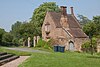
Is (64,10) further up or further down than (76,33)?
further up

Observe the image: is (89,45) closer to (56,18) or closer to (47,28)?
(56,18)

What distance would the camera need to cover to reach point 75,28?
60.3 meters

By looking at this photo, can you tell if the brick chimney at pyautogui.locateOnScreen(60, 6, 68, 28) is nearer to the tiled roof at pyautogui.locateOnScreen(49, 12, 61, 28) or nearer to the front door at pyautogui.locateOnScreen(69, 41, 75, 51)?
the tiled roof at pyautogui.locateOnScreen(49, 12, 61, 28)

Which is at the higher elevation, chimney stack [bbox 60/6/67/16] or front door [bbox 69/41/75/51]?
chimney stack [bbox 60/6/67/16]

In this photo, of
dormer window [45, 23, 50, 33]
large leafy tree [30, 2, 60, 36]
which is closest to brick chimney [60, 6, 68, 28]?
dormer window [45, 23, 50, 33]

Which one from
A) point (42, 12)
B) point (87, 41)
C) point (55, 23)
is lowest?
point (87, 41)

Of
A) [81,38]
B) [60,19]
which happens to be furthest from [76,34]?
[60,19]

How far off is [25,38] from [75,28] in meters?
19.4

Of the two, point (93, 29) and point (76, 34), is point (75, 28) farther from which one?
point (93, 29)

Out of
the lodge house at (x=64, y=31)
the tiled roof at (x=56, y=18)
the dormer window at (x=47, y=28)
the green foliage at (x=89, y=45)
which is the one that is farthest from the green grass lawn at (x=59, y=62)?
the dormer window at (x=47, y=28)

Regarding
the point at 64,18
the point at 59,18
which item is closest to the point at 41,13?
the point at 59,18

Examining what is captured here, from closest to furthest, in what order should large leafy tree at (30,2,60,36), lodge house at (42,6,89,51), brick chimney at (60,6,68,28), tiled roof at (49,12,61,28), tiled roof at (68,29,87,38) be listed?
lodge house at (42,6,89,51), tiled roof at (68,29,87,38), tiled roof at (49,12,61,28), brick chimney at (60,6,68,28), large leafy tree at (30,2,60,36)

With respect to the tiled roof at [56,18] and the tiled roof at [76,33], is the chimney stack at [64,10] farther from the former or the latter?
the tiled roof at [76,33]

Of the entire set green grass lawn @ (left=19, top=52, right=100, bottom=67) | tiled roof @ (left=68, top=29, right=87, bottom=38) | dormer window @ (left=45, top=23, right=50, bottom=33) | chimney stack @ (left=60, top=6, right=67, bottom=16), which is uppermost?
chimney stack @ (left=60, top=6, right=67, bottom=16)
